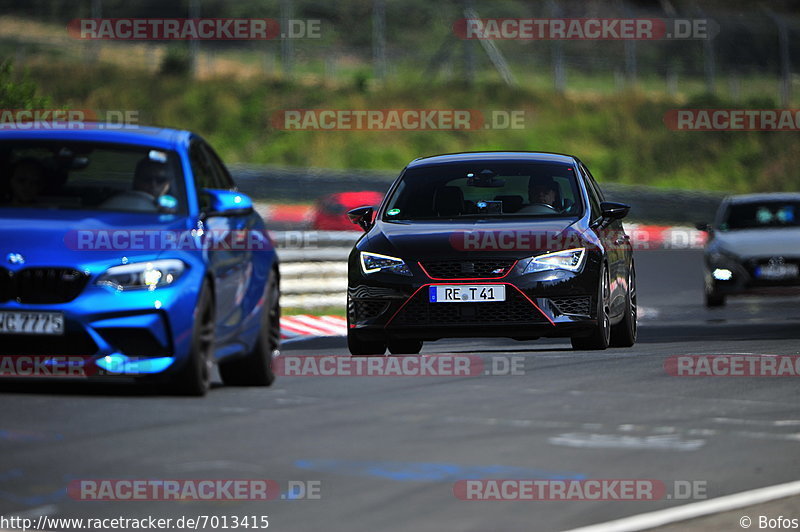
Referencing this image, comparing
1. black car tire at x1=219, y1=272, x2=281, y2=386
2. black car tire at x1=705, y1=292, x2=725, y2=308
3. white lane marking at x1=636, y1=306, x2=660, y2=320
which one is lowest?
white lane marking at x1=636, y1=306, x2=660, y2=320

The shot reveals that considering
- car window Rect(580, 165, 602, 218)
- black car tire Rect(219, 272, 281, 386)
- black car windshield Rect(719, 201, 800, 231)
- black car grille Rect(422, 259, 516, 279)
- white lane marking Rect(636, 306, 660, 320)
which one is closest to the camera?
black car tire Rect(219, 272, 281, 386)

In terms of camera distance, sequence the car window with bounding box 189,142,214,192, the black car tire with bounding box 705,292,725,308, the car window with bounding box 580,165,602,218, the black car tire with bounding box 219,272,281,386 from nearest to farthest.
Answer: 1. the car window with bounding box 189,142,214,192
2. the black car tire with bounding box 219,272,281,386
3. the car window with bounding box 580,165,602,218
4. the black car tire with bounding box 705,292,725,308

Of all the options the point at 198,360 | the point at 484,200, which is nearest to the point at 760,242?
the point at 484,200

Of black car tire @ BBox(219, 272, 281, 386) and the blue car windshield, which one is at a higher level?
the blue car windshield

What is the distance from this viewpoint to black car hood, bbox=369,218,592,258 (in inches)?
442

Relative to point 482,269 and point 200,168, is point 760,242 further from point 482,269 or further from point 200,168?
point 200,168

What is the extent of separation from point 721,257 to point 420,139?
2964 centimetres

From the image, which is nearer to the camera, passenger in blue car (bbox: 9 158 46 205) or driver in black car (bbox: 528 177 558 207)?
passenger in blue car (bbox: 9 158 46 205)

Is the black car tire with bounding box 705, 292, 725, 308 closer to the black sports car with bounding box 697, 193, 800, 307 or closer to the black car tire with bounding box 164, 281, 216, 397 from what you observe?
the black sports car with bounding box 697, 193, 800, 307

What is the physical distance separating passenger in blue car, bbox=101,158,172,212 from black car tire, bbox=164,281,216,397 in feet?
2.07

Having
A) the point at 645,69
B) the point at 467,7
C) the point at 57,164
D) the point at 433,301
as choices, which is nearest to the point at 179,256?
the point at 57,164

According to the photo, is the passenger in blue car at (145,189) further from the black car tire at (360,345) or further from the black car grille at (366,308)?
the black car tire at (360,345)

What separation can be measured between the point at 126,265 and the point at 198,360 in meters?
0.61

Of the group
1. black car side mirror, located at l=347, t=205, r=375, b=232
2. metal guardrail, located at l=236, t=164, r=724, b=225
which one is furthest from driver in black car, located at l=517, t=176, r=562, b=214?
metal guardrail, located at l=236, t=164, r=724, b=225
